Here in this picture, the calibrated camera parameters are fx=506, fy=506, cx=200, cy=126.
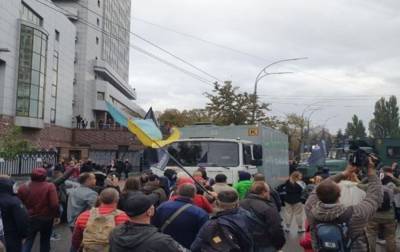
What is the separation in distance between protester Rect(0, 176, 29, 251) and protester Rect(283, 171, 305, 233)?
810cm

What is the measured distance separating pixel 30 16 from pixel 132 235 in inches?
1706

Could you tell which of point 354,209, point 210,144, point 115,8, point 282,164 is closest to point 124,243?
point 354,209

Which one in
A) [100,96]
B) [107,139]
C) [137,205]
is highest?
[100,96]

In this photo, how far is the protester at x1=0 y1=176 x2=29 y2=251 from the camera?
7.19 meters

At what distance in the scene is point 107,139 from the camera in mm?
53375

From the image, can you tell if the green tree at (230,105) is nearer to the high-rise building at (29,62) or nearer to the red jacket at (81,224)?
the high-rise building at (29,62)

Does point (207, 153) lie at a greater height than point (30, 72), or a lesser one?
lesser

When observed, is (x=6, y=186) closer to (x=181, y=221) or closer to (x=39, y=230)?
(x=39, y=230)

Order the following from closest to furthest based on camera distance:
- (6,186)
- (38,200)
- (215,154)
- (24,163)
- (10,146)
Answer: (6,186) < (38,200) < (215,154) < (10,146) < (24,163)

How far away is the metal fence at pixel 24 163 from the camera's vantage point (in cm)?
2852

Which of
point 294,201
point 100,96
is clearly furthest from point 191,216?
point 100,96

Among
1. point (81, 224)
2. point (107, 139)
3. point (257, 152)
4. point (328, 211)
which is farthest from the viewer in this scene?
point (107, 139)

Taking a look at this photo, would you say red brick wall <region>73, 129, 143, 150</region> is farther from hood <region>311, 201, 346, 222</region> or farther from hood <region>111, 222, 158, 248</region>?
hood <region>111, 222, 158, 248</region>

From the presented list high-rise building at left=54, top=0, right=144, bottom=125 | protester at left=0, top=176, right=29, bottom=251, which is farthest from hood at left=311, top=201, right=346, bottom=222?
high-rise building at left=54, top=0, right=144, bottom=125
